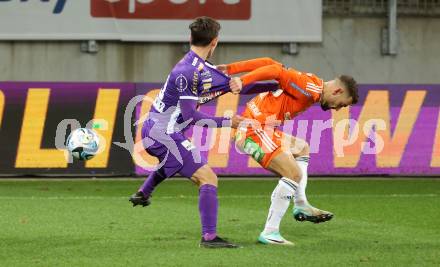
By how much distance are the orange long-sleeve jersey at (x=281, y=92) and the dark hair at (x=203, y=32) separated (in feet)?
1.90

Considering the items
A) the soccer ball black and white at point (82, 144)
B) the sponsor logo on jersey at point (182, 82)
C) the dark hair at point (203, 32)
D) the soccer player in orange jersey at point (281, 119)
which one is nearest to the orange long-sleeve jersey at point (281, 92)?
the soccer player in orange jersey at point (281, 119)

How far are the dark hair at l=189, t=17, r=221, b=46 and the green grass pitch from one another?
5.93 feet

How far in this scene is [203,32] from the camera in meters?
9.67

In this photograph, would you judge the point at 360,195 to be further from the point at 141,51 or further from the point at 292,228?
the point at 141,51

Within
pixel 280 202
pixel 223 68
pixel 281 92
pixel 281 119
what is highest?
pixel 223 68

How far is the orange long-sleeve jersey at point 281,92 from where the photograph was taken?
10.3 metres

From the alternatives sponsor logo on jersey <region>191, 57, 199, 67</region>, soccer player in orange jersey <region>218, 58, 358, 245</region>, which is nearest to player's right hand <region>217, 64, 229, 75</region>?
soccer player in orange jersey <region>218, 58, 358, 245</region>

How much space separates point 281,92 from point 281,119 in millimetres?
258

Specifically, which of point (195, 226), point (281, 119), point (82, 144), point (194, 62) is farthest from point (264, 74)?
point (195, 226)

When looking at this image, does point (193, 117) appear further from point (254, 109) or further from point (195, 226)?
point (195, 226)

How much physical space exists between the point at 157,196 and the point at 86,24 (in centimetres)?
693

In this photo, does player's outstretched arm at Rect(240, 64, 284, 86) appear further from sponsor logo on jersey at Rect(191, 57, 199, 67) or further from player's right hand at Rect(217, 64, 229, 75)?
sponsor logo on jersey at Rect(191, 57, 199, 67)

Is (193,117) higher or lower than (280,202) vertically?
higher

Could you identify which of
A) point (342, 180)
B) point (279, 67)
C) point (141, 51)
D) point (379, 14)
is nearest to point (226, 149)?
point (342, 180)
